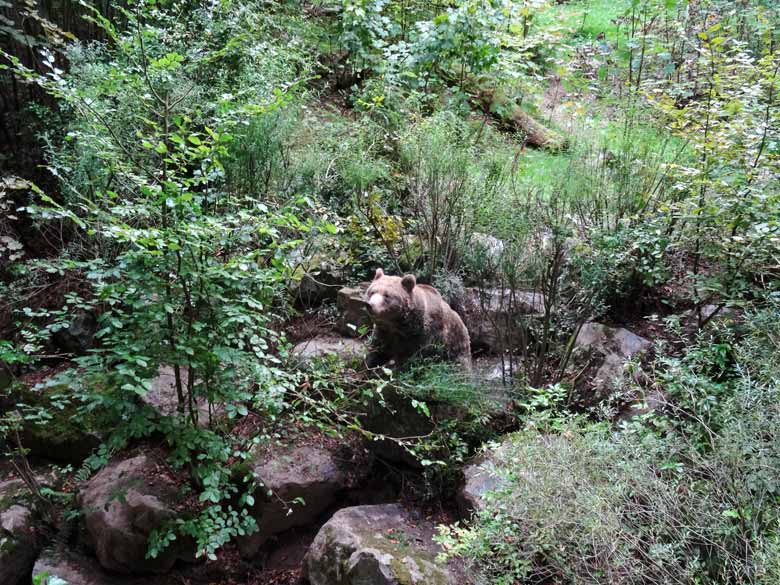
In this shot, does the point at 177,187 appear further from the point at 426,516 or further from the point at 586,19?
the point at 586,19

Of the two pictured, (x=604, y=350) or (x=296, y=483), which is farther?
→ (x=604, y=350)

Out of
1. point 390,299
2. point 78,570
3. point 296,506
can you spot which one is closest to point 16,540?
point 78,570

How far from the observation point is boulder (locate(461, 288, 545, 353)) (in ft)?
14.8

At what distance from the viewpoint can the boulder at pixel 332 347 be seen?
480 cm

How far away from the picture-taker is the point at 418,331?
13.6 ft

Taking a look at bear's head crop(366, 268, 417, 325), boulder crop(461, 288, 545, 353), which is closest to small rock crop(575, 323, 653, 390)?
boulder crop(461, 288, 545, 353)

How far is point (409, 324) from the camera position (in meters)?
4.08

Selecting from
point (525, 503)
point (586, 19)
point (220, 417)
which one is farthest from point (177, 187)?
point (586, 19)

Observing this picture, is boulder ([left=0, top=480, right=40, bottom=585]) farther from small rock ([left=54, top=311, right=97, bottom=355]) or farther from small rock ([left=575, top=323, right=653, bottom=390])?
small rock ([left=575, top=323, right=653, bottom=390])

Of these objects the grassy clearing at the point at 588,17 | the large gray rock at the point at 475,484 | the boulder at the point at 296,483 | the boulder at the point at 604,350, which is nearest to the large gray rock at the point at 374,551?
the large gray rock at the point at 475,484

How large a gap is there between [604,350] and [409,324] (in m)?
1.67

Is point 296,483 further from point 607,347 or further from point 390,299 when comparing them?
point 607,347

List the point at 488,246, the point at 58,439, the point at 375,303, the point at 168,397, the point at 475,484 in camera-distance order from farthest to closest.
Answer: the point at 488,246
the point at 58,439
the point at 168,397
the point at 375,303
the point at 475,484

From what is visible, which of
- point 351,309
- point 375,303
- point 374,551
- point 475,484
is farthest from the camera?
point 351,309
